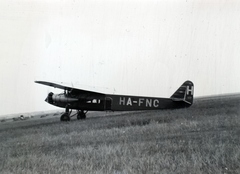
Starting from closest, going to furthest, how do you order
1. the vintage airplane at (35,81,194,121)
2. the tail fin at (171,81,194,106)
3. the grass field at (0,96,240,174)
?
1. the grass field at (0,96,240,174)
2. the tail fin at (171,81,194,106)
3. the vintage airplane at (35,81,194,121)

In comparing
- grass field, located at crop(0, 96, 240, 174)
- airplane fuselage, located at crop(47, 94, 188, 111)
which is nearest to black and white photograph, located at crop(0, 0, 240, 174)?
grass field, located at crop(0, 96, 240, 174)

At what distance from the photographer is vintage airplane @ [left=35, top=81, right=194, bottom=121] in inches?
427

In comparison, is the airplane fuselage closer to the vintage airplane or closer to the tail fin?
the vintage airplane

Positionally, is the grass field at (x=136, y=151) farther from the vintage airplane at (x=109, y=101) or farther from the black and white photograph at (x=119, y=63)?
the vintage airplane at (x=109, y=101)

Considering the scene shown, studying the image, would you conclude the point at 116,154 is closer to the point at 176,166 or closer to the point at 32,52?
the point at 176,166

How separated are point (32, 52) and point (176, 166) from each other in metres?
5.53

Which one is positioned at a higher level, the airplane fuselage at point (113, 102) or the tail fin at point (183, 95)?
the tail fin at point (183, 95)

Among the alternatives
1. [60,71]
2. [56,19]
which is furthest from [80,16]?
[60,71]

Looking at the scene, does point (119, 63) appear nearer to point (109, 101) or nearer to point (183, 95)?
point (109, 101)

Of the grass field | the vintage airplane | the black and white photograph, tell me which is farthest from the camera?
the vintage airplane

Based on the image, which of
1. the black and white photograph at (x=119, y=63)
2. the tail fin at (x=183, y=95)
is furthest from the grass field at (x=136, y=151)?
the tail fin at (x=183, y=95)

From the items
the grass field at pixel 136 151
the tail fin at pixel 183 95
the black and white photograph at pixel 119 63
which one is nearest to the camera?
the grass field at pixel 136 151

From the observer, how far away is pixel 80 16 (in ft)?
24.3

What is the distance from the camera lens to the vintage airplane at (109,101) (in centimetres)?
1085
